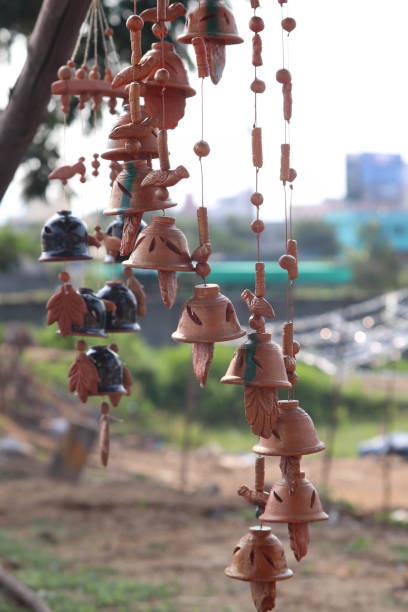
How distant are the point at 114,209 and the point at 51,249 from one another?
0.71m

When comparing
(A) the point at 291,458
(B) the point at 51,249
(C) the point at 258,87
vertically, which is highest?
(C) the point at 258,87

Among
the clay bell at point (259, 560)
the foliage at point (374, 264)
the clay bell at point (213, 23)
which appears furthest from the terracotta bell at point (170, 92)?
the foliage at point (374, 264)

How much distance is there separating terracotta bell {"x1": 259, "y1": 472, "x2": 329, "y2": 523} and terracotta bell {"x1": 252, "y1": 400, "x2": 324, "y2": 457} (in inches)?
3.6

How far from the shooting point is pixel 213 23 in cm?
162

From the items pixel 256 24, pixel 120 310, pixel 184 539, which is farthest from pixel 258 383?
pixel 184 539

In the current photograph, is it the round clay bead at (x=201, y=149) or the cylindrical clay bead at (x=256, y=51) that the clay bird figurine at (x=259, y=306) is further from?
the cylindrical clay bead at (x=256, y=51)

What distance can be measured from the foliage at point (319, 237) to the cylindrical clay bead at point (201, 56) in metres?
41.0

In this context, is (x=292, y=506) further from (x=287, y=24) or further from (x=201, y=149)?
(x=287, y=24)

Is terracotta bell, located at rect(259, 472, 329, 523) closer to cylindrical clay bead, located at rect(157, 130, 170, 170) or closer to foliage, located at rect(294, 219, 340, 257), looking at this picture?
cylindrical clay bead, located at rect(157, 130, 170, 170)

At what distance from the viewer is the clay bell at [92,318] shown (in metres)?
2.30

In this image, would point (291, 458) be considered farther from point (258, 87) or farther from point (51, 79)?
point (51, 79)

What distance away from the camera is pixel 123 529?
24.1 feet

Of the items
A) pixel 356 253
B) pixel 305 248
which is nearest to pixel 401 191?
pixel 305 248

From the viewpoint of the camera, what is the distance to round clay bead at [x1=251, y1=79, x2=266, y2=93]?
5.36 feet
